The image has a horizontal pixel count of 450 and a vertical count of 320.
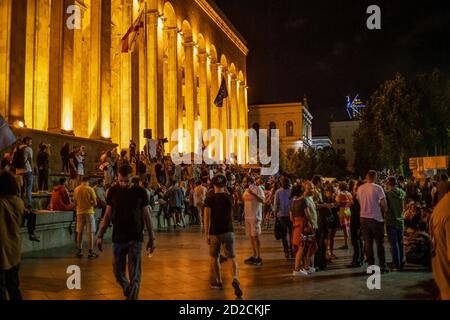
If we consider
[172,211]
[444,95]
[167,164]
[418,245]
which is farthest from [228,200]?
[444,95]

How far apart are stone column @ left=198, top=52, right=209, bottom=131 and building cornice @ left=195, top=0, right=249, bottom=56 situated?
4.35 metres

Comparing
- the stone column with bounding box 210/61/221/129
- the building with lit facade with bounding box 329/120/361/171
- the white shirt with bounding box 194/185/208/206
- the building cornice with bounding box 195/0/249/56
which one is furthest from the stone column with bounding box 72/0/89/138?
the building with lit facade with bounding box 329/120/361/171

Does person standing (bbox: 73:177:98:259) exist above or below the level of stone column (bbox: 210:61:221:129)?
below

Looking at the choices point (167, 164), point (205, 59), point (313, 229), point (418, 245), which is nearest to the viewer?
point (313, 229)

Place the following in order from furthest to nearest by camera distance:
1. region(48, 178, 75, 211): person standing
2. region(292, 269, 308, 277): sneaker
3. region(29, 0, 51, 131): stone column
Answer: region(29, 0, 51, 131): stone column
region(48, 178, 75, 211): person standing
region(292, 269, 308, 277): sneaker

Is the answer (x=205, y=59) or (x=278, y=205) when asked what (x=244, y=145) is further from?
(x=278, y=205)

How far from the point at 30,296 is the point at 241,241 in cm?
795

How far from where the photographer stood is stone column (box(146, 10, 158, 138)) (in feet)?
100

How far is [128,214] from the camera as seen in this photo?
229 inches

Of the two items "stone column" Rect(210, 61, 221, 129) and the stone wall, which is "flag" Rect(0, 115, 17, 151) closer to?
the stone wall

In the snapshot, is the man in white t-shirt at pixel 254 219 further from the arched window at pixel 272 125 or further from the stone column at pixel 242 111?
the arched window at pixel 272 125

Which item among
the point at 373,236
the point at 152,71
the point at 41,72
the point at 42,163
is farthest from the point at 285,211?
the point at 152,71

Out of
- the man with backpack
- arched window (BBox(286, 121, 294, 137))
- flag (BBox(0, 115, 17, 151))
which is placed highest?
arched window (BBox(286, 121, 294, 137))
